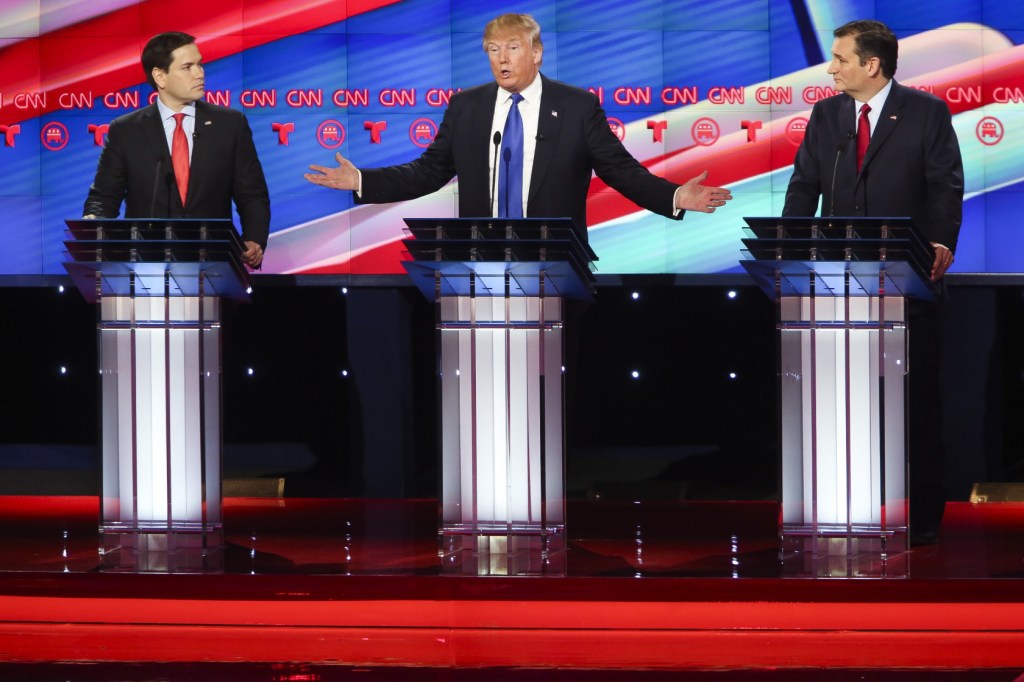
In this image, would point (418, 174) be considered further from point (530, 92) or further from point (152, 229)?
point (152, 229)

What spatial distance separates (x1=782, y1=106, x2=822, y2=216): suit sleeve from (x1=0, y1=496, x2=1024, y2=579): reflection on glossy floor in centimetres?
99

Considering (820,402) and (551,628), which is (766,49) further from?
(551,628)

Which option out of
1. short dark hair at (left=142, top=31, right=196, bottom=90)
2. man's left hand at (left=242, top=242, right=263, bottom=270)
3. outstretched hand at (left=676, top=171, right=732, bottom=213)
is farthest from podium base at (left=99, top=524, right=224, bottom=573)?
outstretched hand at (left=676, top=171, right=732, bottom=213)

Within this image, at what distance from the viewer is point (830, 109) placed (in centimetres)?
396

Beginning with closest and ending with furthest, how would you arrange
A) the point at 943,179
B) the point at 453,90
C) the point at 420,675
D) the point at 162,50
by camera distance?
the point at 420,675 → the point at 943,179 → the point at 162,50 → the point at 453,90

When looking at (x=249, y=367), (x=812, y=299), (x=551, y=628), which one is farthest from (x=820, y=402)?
(x=249, y=367)

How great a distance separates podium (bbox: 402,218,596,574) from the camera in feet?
11.3

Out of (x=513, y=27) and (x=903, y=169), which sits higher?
(x=513, y=27)

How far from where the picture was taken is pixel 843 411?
3.45m

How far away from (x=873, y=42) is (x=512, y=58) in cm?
104

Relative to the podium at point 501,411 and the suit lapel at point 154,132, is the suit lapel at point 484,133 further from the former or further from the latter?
the suit lapel at point 154,132

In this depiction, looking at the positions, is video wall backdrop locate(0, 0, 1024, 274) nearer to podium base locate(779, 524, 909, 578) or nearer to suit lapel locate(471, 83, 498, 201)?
suit lapel locate(471, 83, 498, 201)

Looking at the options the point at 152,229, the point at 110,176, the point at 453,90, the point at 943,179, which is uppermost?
the point at 453,90

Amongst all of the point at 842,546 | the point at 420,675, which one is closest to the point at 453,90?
the point at 842,546
